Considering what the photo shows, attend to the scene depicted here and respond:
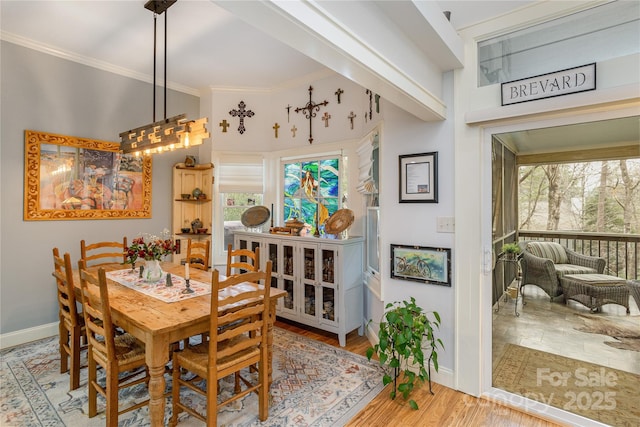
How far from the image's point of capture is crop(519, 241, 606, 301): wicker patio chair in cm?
213

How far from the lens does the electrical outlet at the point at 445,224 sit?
238 cm

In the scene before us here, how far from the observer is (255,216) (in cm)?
407

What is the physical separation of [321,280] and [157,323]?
1.82 m

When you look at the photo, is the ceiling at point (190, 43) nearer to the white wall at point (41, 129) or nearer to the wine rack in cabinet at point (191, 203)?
the white wall at point (41, 129)

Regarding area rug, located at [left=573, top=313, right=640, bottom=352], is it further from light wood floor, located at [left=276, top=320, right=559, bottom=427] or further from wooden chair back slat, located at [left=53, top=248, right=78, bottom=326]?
wooden chair back slat, located at [left=53, top=248, right=78, bottom=326]

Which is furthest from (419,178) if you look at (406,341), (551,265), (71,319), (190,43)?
(71,319)

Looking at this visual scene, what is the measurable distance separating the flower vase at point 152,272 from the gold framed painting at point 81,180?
1580mm

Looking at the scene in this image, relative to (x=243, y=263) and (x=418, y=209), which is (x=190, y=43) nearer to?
(x=243, y=263)

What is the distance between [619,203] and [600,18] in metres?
1.13

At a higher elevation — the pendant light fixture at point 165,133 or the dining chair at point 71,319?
the pendant light fixture at point 165,133

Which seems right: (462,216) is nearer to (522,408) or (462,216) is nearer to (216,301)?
(522,408)

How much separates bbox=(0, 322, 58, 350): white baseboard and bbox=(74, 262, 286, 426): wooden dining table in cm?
184

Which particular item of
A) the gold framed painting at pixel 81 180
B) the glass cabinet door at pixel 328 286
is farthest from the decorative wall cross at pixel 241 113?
the glass cabinet door at pixel 328 286

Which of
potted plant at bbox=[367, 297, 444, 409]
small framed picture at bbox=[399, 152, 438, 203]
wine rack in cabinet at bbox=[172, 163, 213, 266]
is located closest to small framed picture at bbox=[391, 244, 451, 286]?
potted plant at bbox=[367, 297, 444, 409]
